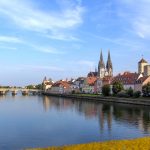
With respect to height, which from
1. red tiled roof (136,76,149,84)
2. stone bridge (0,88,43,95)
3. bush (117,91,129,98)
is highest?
red tiled roof (136,76,149,84)

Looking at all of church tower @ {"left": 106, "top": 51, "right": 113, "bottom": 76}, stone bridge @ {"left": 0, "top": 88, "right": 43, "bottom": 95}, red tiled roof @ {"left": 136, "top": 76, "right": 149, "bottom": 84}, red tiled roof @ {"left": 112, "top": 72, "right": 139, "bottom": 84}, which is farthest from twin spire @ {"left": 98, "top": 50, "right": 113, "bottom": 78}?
red tiled roof @ {"left": 136, "top": 76, "right": 149, "bottom": 84}

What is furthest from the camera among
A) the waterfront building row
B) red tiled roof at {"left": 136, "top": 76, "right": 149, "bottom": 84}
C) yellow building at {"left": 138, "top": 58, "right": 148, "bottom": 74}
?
yellow building at {"left": 138, "top": 58, "right": 148, "bottom": 74}

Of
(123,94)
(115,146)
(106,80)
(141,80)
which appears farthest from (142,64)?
(115,146)

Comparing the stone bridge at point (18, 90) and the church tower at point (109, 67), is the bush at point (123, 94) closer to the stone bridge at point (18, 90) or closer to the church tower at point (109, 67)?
the church tower at point (109, 67)

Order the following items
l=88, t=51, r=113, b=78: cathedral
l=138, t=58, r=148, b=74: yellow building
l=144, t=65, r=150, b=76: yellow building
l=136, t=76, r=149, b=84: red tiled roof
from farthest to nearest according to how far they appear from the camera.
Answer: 1. l=88, t=51, r=113, b=78: cathedral
2. l=138, t=58, r=148, b=74: yellow building
3. l=144, t=65, r=150, b=76: yellow building
4. l=136, t=76, r=149, b=84: red tiled roof

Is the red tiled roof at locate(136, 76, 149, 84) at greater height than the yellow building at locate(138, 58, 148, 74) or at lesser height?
lesser

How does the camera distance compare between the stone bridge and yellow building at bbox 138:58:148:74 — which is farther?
the stone bridge

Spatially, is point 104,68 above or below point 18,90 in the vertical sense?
above

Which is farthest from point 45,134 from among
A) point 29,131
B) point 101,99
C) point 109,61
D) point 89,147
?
point 109,61

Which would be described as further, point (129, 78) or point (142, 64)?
point (142, 64)

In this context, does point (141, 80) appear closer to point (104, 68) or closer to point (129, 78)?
point (129, 78)

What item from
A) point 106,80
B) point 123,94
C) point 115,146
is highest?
point 106,80

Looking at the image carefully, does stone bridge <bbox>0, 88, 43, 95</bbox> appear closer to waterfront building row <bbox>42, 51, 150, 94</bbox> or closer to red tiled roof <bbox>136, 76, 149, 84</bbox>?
waterfront building row <bbox>42, 51, 150, 94</bbox>

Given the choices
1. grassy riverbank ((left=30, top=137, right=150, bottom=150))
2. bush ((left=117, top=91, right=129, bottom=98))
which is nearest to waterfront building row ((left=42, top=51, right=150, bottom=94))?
bush ((left=117, top=91, right=129, bottom=98))
